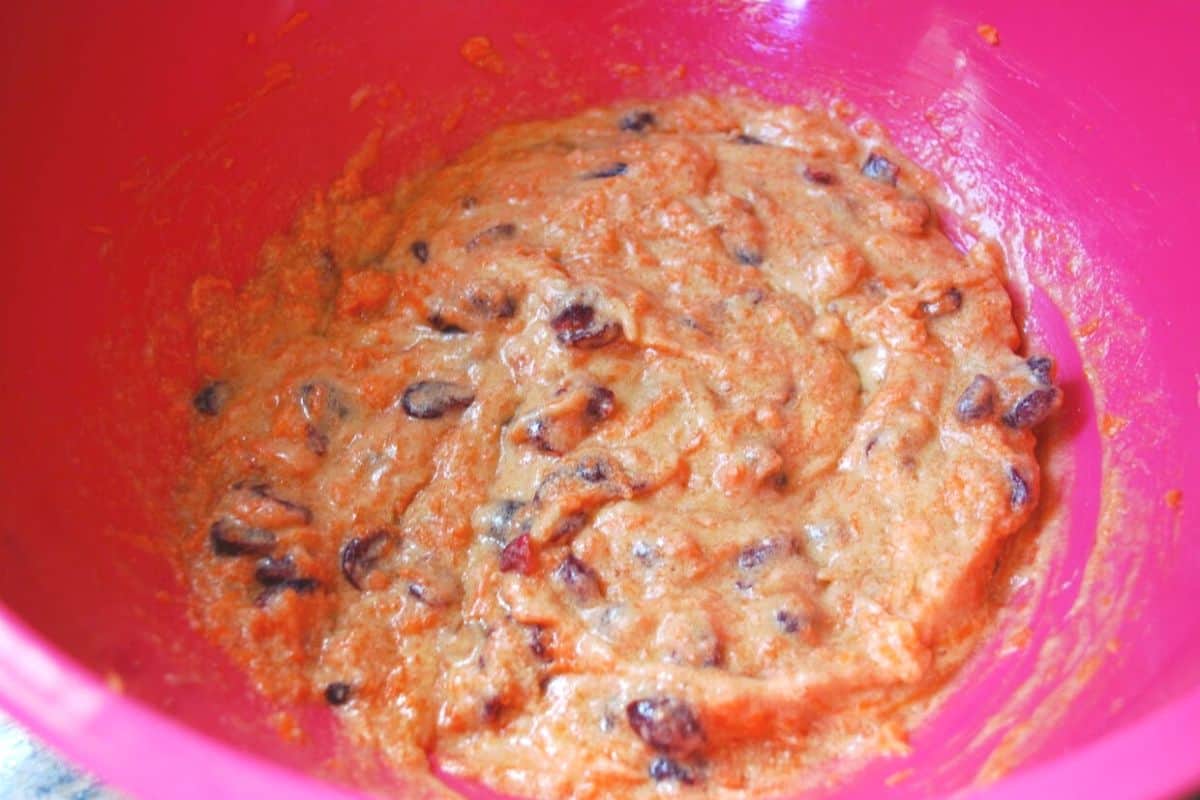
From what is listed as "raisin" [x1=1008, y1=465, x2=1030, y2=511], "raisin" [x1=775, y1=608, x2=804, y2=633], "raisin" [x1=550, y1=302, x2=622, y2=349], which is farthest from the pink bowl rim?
"raisin" [x1=550, y1=302, x2=622, y2=349]

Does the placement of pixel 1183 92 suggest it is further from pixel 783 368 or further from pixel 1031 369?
pixel 783 368

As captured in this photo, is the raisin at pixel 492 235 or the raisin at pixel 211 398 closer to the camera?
the raisin at pixel 211 398

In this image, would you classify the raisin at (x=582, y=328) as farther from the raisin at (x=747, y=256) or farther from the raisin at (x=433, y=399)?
the raisin at (x=747, y=256)

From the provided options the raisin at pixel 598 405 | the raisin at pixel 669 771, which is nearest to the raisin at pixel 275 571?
the raisin at pixel 598 405

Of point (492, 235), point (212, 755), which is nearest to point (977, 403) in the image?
point (492, 235)

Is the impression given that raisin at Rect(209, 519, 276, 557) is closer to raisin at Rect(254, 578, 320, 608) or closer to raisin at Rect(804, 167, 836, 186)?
raisin at Rect(254, 578, 320, 608)

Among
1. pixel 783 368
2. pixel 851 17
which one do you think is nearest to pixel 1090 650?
pixel 783 368
